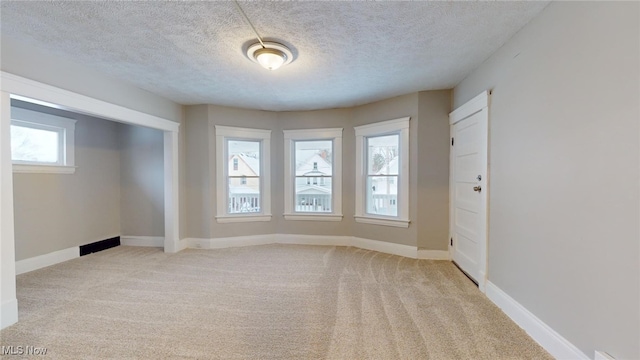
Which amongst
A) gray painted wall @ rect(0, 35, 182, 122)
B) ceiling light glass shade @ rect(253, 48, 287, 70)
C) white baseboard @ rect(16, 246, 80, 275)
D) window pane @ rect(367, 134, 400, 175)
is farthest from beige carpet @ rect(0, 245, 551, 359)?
ceiling light glass shade @ rect(253, 48, 287, 70)

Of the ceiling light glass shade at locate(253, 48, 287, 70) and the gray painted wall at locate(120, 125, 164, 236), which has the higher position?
the ceiling light glass shade at locate(253, 48, 287, 70)

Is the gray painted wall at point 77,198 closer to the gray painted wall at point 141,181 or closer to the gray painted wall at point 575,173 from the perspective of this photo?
the gray painted wall at point 141,181

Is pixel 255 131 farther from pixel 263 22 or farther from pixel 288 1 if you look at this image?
pixel 288 1

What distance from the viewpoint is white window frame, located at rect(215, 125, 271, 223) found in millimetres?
4457

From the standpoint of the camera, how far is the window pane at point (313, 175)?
15.5 feet

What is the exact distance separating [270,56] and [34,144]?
3715 mm

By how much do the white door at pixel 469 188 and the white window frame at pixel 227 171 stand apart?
9.66ft

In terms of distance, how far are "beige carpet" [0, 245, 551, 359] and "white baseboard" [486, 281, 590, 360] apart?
0.06m

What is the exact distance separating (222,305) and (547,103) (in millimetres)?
3098

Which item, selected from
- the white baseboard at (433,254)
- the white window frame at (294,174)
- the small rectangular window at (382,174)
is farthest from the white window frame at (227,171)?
the white baseboard at (433,254)

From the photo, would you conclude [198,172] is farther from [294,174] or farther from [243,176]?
[294,174]

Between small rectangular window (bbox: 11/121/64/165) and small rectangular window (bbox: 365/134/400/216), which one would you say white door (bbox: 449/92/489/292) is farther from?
small rectangular window (bbox: 11/121/64/165)

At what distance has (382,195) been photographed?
14.0ft

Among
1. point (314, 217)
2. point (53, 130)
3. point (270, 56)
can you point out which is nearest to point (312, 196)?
point (314, 217)
